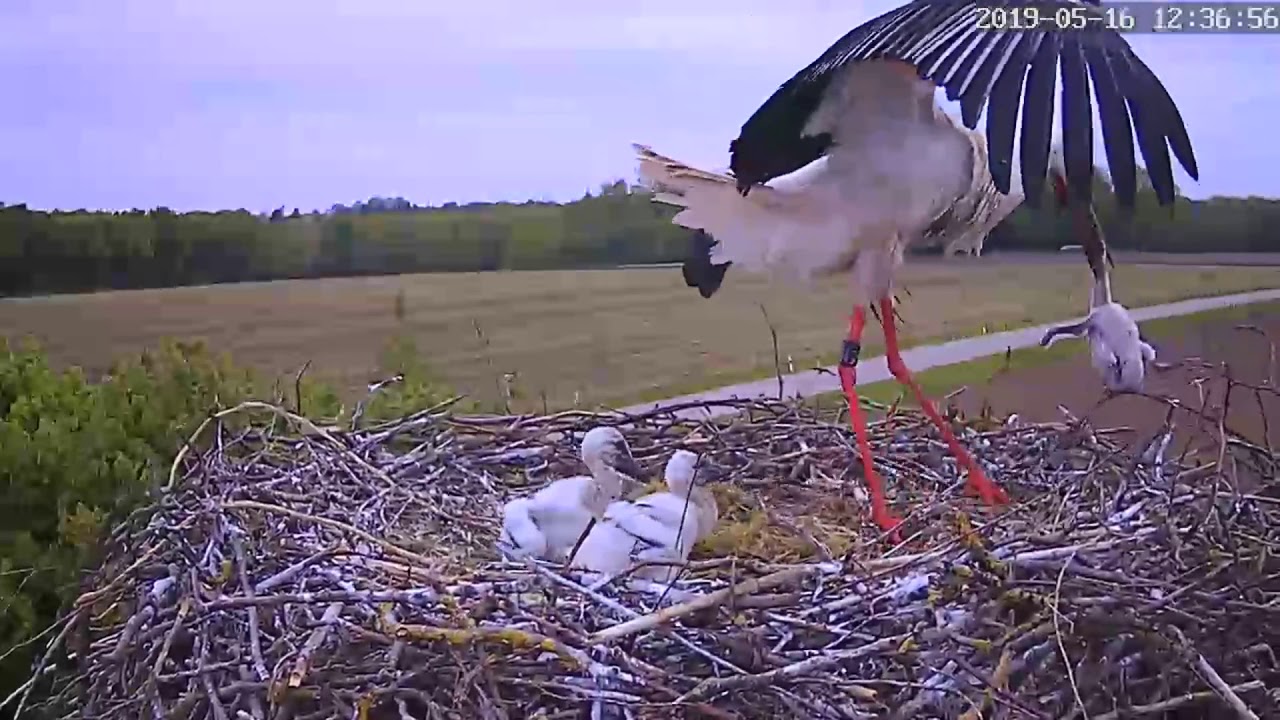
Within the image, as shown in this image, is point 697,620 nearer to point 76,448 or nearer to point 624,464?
point 624,464

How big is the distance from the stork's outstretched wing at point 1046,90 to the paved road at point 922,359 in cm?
62

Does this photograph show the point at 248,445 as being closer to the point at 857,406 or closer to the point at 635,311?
the point at 635,311

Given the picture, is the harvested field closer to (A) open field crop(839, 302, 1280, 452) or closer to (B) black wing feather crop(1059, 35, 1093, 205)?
(A) open field crop(839, 302, 1280, 452)

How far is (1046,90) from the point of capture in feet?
4.32

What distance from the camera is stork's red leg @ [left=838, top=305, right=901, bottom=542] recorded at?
5.90 ft

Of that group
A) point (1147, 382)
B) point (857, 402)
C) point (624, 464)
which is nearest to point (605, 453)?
point (624, 464)

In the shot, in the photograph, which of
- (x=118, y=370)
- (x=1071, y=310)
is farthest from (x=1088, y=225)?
(x=118, y=370)

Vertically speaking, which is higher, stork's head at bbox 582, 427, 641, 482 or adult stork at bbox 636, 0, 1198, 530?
adult stork at bbox 636, 0, 1198, 530

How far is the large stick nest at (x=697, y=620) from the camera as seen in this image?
1.10m

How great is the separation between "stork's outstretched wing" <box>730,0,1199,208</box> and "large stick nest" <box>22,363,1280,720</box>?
37 centimetres

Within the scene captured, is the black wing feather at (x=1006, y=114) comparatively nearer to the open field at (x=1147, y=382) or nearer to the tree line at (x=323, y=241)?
the open field at (x=1147, y=382)

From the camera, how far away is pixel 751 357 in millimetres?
2256

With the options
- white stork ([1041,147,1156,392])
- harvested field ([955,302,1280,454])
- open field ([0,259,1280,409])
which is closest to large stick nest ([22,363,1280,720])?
white stork ([1041,147,1156,392])

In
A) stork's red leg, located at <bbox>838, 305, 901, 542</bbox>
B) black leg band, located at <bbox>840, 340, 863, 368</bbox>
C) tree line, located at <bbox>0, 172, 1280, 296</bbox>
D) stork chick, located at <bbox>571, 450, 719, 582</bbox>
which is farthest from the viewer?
tree line, located at <bbox>0, 172, 1280, 296</bbox>
